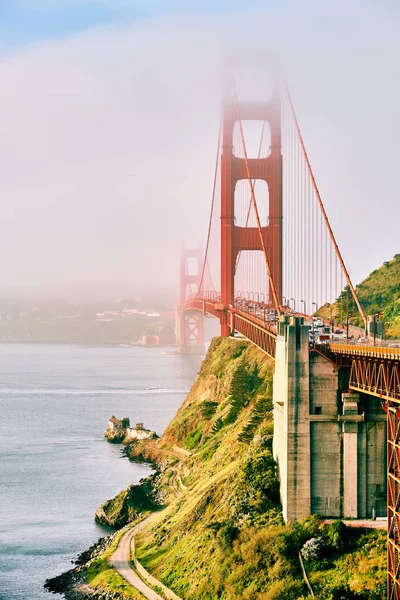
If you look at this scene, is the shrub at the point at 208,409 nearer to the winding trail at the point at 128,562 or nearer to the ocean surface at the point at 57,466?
the ocean surface at the point at 57,466

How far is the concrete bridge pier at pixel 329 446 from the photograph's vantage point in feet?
139

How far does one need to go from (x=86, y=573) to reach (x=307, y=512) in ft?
40.4

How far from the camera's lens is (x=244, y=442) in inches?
2143

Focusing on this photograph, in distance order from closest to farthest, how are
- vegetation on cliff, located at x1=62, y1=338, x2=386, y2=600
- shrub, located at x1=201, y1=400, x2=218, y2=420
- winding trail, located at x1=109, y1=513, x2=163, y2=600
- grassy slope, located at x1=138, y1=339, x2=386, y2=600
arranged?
grassy slope, located at x1=138, y1=339, x2=386, y2=600
vegetation on cliff, located at x1=62, y1=338, x2=386, y2=600
winding trail, located at x1=109, y1=513, x2=163, y2=600
shrub, located at x1=201, y1=400, x2=218, y2=420

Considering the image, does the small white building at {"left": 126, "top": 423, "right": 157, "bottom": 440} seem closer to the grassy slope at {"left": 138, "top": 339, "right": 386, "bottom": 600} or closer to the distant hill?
the distant hill

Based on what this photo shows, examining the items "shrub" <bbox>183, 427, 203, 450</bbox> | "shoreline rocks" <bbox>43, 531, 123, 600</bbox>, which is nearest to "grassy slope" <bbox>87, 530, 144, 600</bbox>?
"shoreline rocks" <bbox>43, 531, 123, 600</bbox>

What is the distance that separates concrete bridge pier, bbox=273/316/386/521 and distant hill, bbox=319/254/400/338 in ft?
102

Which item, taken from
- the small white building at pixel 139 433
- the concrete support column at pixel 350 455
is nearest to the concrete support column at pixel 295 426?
the concrete support column at pixel 350 455

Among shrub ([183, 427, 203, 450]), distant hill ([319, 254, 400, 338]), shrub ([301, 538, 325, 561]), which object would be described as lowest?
shrub ([301, 538, 325, 561])

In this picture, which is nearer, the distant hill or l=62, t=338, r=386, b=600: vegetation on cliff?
l=62, t=338, r=386, b=600: vegetation on cliff

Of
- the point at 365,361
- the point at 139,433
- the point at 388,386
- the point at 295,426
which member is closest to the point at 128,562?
the point at 295,426

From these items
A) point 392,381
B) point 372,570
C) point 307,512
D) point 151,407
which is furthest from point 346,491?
point 151,407

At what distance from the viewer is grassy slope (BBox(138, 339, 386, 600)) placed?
39.0 metres

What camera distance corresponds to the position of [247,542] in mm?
42656
